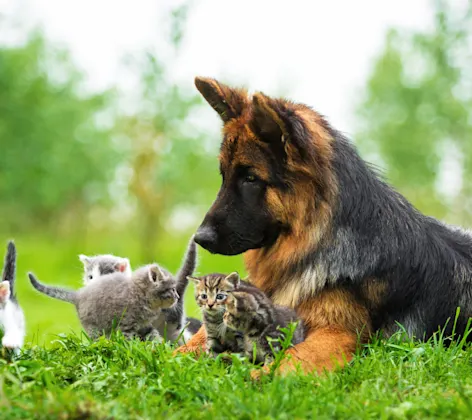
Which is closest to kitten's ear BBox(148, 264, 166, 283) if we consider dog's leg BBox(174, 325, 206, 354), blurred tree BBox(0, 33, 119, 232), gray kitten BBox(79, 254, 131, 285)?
dog's leg BBox(174, 325, 206, 354)

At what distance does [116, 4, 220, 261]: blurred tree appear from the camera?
70.5 ft

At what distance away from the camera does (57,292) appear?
257 inches

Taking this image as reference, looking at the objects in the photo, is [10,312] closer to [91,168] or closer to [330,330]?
[330,330]

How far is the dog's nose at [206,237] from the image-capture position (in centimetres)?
559

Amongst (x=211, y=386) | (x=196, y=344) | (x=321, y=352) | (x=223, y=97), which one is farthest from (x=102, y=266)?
(x=211, y=386)

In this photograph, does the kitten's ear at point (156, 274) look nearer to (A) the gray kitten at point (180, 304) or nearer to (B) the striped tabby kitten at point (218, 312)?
(A) the gray kitten at point (180, 304)

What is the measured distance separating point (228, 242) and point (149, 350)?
3.97 ft

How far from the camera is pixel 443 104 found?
26.9 meters

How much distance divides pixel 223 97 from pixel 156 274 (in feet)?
5.51

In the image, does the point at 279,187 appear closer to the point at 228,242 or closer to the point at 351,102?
the point at 228,242

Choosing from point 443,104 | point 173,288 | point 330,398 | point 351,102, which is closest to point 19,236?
point 351,102

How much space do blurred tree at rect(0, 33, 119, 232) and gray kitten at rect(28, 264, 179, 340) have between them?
1850 cm

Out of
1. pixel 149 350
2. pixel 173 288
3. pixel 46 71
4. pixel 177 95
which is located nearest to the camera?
pixel 149 350

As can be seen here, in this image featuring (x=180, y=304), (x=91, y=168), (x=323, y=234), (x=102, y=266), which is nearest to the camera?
(x=323, y=234)
